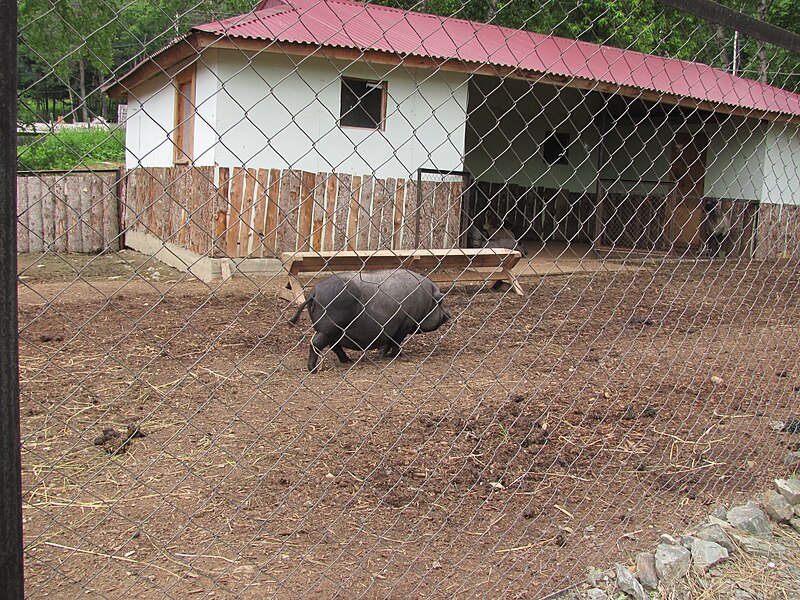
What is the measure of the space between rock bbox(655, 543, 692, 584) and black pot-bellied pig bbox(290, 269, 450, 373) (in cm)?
302

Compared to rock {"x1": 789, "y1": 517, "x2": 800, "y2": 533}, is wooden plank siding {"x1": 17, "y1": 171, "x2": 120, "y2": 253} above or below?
below

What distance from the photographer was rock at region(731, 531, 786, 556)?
3027 mm

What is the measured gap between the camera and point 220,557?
2.79 metres

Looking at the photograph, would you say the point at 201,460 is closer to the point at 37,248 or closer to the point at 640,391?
the point at 640,391

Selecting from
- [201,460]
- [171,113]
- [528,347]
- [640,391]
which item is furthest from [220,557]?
[171,113]

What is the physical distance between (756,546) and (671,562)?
0.54 meters

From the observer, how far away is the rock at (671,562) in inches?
108

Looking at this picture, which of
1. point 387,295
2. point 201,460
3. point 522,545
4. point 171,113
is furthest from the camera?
point 171,113

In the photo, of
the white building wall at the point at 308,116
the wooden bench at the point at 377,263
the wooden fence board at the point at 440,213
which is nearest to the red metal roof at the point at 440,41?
the white building wall at the point at 308,116

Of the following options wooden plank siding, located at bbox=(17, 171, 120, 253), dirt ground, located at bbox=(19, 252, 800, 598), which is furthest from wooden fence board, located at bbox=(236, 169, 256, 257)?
dirt ground, located at bbox=(19, 252, 800, 598)

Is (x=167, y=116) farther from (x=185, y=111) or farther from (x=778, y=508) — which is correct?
(x=778, y=508)

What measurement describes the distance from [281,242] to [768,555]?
8449 mm

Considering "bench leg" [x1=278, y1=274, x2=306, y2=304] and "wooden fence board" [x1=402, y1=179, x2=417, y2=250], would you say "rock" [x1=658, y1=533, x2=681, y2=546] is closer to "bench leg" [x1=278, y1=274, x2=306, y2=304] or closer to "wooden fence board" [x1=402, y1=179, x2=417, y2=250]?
"bench leg" [x1=278, y1=274, x2=306, y2=304]

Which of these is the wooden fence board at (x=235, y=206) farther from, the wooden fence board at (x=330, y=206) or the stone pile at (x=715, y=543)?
the stone pile at (x=715, y=543)
